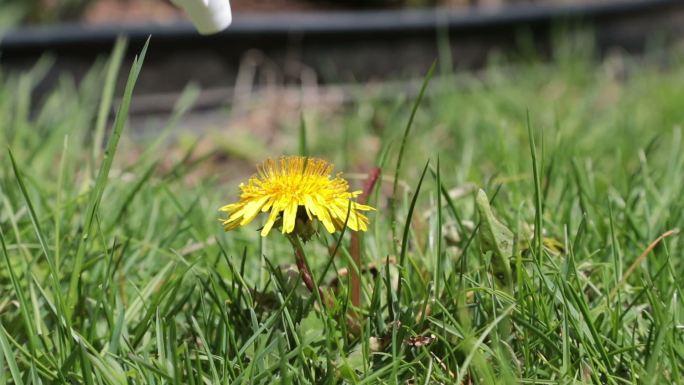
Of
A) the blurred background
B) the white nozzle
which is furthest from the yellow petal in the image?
the blurred background

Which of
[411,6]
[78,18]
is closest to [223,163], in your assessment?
[78,18]

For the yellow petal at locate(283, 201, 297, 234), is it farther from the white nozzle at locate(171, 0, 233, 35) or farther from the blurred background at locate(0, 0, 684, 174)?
the blurred background at locate(0, 0, 684, 174)

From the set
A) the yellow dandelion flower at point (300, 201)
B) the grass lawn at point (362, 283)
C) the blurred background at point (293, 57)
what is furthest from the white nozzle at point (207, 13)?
the blurred background at point (293, 57)

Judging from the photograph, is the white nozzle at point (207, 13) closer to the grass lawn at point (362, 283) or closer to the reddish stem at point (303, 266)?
the grass lawn at point (362, 283)

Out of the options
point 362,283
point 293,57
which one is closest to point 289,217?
point 362,283

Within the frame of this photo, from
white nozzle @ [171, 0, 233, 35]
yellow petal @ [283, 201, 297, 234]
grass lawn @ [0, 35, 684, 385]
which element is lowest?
grass lawn @ [0, 35, 684, 385]

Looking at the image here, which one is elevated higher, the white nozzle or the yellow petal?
the white nozzle

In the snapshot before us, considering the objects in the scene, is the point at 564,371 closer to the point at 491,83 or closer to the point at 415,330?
the point at 415,330
